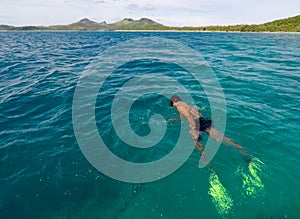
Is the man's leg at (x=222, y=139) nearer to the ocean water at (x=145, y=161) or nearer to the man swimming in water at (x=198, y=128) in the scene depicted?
the man swimming in water at (x=198, y=128)

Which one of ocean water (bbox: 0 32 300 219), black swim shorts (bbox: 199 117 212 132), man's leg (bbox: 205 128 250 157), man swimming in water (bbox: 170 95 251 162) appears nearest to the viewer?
ocean water (bbox: 0 32 300 219)

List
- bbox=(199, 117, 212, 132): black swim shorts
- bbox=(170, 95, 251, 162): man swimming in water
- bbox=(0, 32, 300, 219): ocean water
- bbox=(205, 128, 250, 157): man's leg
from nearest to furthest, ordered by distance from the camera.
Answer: bbox=(0, 32, 300, 219): ocean water → bbox=(205, 128, 250, 157): man's leg → bbox=(170, 95, 251, 162): man swimming in water → bbox=(199, 117, 212, 132): black swim shorts

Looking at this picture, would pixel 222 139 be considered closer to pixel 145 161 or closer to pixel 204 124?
pixel 204 124

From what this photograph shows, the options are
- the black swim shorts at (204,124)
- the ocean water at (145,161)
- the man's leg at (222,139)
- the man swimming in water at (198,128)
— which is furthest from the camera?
the black swim shorts at (204,124)

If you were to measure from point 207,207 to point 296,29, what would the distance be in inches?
4205

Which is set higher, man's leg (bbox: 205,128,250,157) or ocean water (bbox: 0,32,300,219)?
man's leg (bbox: 205,128,250,157)

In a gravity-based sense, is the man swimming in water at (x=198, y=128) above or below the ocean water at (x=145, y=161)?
above

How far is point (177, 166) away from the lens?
332 inches

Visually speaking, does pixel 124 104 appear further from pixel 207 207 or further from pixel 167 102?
pixel 207 207

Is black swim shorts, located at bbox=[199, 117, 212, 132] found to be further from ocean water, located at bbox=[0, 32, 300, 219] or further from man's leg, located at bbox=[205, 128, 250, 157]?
ocean water, located at bbox=[0, 32, 300, 219]

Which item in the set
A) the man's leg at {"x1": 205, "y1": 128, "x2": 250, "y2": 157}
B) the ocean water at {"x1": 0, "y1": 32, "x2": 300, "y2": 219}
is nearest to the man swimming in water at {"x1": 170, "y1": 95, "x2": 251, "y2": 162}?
the man's leg at {"x1": 205, "y1": 128, "x2": 250, "y2": 157}

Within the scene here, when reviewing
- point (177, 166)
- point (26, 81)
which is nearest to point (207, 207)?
point (177, 166)

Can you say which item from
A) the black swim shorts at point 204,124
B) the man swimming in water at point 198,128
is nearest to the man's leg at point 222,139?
the man swimming in water at point 198,128

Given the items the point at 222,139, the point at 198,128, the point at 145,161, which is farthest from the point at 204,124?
the point at 145,161
